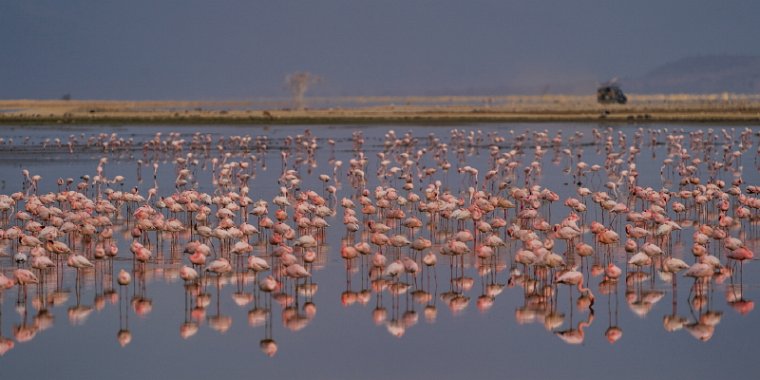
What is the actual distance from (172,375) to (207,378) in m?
0.34

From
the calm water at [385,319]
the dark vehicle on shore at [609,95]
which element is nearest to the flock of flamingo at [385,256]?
the calm water at [385,319]

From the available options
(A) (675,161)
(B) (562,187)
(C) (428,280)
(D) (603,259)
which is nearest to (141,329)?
(C) (428,280)

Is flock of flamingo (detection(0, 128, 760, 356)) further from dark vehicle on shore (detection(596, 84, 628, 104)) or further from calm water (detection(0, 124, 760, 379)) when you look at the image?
dark vehicle on shore (detection(596, 84, 628, 104))

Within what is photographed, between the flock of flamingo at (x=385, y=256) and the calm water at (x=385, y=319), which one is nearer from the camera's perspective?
the calm water at (x=385, y=319)

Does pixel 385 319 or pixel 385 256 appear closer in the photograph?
pixel 385 319

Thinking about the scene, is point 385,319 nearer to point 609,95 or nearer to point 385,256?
point 385,256

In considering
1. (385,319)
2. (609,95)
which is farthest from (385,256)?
(609,95)

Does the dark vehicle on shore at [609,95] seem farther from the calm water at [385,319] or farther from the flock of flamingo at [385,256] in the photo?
the calm water at [385,319]

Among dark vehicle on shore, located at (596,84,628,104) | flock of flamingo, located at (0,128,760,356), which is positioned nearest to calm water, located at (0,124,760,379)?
flock of flamingo, located at (0,128,760,356)

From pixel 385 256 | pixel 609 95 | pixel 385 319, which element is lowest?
pixel 385 319

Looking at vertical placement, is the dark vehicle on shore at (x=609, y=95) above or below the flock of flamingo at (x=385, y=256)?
above

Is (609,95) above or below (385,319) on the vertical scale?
above

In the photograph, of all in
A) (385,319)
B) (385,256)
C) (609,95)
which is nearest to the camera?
(385,319)

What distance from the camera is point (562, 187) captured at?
85.3 ft
